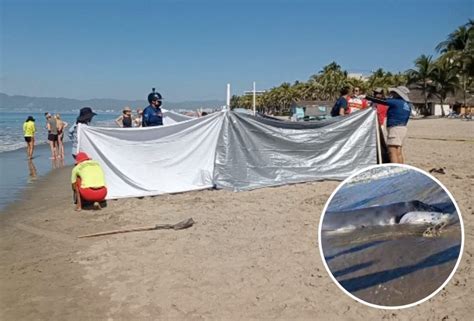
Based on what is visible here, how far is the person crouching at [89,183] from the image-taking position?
7.97 meters

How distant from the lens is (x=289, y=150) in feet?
31.9

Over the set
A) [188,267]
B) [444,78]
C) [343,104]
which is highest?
[444,78]

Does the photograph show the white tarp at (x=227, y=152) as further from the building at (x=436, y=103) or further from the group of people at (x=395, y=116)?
the building at (x=436, y=103)

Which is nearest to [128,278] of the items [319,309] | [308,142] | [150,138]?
[319,309]

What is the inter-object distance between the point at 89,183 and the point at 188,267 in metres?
3.70

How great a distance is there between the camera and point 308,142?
9773mm

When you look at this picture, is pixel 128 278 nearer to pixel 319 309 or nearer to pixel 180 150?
pixel 319 309

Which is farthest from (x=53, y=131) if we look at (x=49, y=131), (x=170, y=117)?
(x=170, y=117)

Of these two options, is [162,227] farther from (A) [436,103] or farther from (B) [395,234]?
(A) [436,103]

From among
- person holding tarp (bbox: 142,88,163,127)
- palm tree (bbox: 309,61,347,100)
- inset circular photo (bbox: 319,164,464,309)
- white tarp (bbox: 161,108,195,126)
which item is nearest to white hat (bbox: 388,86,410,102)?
person holding tarp (bbox: 142,88,163,127)

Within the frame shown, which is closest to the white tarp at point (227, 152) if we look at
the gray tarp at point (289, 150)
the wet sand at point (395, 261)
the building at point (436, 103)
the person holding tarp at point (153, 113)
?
the gray tarp at point (289, 150)

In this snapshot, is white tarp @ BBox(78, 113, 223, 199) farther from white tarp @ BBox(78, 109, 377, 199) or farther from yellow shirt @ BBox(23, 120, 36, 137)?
yellow shirt @ BBox(23, 120, 36, 137)

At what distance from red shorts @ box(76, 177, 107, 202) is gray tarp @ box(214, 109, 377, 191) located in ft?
8.02

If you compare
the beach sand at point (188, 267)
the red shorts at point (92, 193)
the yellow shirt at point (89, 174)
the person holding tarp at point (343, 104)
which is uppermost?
the person holding tarp at point (343, 104)
